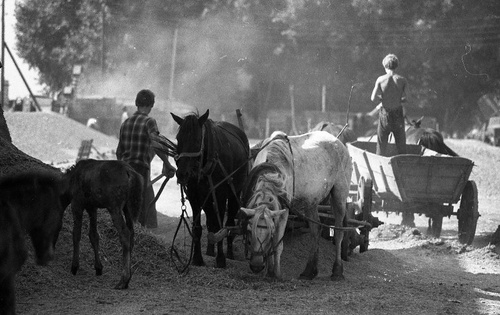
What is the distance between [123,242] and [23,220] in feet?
5.92

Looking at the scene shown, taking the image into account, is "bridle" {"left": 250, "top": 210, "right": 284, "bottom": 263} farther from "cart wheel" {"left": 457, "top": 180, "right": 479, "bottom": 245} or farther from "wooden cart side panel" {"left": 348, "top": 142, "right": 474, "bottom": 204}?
"cart wheel" {"left": 457, "top": 180, "right": 479, "bottom": 245}

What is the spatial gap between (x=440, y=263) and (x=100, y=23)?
4296cm

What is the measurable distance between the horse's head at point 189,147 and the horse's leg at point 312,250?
57.2 inches

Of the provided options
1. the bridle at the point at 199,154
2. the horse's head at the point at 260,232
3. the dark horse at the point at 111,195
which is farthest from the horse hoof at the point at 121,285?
the bridle at the point at 199,154

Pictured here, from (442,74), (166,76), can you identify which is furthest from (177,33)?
(442,74)

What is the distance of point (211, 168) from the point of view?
841 centimetres

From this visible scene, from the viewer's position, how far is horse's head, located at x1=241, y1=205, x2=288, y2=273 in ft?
25.2

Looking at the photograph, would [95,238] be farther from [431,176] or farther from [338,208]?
[431,176]

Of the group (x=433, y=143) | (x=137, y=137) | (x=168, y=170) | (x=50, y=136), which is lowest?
(x=168, y=170)

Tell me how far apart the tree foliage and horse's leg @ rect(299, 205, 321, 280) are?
3458 centimetres

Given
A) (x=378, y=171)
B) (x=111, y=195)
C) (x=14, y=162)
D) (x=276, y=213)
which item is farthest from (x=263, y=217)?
(x=378, y=171)

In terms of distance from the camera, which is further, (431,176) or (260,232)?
(431,176)

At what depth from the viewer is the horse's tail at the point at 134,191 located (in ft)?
24.3

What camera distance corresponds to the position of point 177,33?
1924 inches
